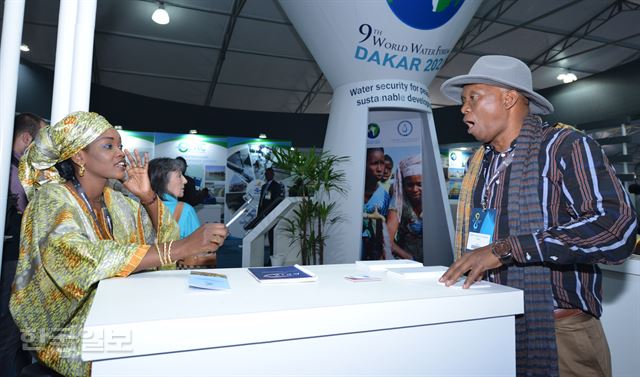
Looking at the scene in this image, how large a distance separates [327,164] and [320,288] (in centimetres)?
391

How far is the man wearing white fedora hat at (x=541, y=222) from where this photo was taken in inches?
48.8

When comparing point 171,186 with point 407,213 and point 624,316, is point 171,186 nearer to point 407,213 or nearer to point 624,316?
point 624,316

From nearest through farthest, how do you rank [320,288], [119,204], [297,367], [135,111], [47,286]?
1. [297,367]
2. [320,288]
3. [47,286]
4. [119,204]
5. [135,111]

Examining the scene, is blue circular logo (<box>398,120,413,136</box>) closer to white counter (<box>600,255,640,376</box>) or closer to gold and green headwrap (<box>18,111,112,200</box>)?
white counter (<box>600,255,640,376</box>)

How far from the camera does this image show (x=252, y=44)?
1024 centimetres

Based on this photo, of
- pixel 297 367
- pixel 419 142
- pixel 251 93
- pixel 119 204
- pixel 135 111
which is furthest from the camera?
pixel 251 93

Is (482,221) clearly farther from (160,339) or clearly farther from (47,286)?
(47,286)

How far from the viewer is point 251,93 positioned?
1290cm

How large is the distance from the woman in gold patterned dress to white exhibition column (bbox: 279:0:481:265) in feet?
11.8

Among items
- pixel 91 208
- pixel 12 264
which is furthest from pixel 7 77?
pixel 12 264

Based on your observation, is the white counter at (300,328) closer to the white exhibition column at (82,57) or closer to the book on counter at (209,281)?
the book on counter at (209,281)

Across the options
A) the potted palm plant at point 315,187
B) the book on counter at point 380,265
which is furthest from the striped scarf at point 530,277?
the potted palm plant at point 315,187

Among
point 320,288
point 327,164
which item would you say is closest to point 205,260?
point 320,288

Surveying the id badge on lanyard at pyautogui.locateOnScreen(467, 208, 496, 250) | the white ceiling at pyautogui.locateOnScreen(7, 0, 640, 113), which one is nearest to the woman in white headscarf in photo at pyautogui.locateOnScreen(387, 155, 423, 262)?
the id badge on lanyard at pyautogui.locateOnScreen(467, 208, 496, 250)
